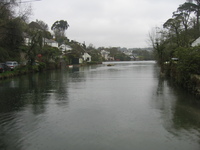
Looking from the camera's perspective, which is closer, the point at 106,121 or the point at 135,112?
the point at 106,121

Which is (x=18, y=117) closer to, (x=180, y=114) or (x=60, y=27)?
(x=180, y=114)

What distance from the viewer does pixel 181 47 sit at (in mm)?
19547

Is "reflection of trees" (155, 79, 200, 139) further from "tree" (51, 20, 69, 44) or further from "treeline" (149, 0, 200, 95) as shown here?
"tree" (51, 20, 69, 44)

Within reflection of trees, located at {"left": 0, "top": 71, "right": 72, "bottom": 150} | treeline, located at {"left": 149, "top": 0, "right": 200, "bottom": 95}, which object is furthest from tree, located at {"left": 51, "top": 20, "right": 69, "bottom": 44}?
reflection of trees, located at {"left": 0, "top": 71, "right": 72, "bottom": 150}

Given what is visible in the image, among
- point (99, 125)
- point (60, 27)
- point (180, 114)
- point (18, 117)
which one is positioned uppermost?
point (60, 27)

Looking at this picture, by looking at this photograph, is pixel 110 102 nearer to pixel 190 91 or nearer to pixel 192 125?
pixel 192 125

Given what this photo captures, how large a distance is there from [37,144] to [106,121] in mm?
3537

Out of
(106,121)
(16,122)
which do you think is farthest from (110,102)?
(16,122)

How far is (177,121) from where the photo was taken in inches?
393

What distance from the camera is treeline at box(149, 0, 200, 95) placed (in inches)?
682

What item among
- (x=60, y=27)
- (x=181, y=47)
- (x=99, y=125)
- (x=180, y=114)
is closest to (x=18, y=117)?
(x=99, y=125)

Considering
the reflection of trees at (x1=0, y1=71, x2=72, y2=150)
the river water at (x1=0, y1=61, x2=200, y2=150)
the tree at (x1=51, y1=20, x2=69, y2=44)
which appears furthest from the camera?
the tree at (x1=51, y1=20, x2=69, y2=44)

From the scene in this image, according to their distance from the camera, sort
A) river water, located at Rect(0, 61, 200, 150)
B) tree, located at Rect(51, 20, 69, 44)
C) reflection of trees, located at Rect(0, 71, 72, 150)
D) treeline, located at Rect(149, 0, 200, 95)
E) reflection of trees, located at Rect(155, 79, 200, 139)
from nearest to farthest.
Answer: river water, located at Rect(0, 61, 200, 150) → reflection of trees, located at Rect(0, 71, 72, 150) → reflection of trees, located at Rect(155, 79, 200, 139) → treeline, located at Rect(149, 0, 200, 95) → tree, located at Rect(51, 20, 69, 44)

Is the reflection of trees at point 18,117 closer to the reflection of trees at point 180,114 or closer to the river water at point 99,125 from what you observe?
the river water at point 99,125
